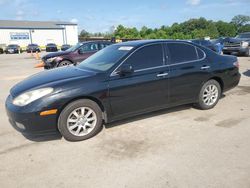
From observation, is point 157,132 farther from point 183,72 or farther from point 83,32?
point 83,32

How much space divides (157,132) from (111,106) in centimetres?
92

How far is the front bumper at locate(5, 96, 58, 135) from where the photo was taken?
3833 millimetres

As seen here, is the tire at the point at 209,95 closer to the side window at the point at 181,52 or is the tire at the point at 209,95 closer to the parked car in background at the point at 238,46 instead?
the side window at the point at 181,52

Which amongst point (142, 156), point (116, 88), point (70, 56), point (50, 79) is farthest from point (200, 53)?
point (70, 56)

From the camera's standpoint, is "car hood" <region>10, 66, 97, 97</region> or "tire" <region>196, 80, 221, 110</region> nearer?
"car hood" <region>10, 66, 97, 97</region>

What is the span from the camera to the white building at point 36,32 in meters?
56.0

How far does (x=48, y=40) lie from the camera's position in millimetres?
61500

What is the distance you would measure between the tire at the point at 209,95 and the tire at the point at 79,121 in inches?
92.7

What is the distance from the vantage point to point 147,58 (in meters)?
4.75

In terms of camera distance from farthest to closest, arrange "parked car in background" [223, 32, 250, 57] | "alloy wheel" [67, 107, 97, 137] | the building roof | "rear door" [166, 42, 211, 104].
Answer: the building roof, "parked car in background" [223, 32, 250, 57], "rear door" [166, 42, 211, 104], "alloy wheel" [67, 107, 97, 137]

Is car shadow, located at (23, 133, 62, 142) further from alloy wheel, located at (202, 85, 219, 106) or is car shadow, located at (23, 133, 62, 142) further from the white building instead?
the white building

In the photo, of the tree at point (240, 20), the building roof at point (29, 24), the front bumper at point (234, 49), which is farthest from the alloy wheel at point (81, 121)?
the tree at point (240, 20)

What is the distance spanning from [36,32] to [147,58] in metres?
60.4

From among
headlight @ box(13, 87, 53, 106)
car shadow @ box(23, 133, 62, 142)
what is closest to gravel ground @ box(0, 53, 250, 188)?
car shadow @ box(23, 133, 62, 142)
